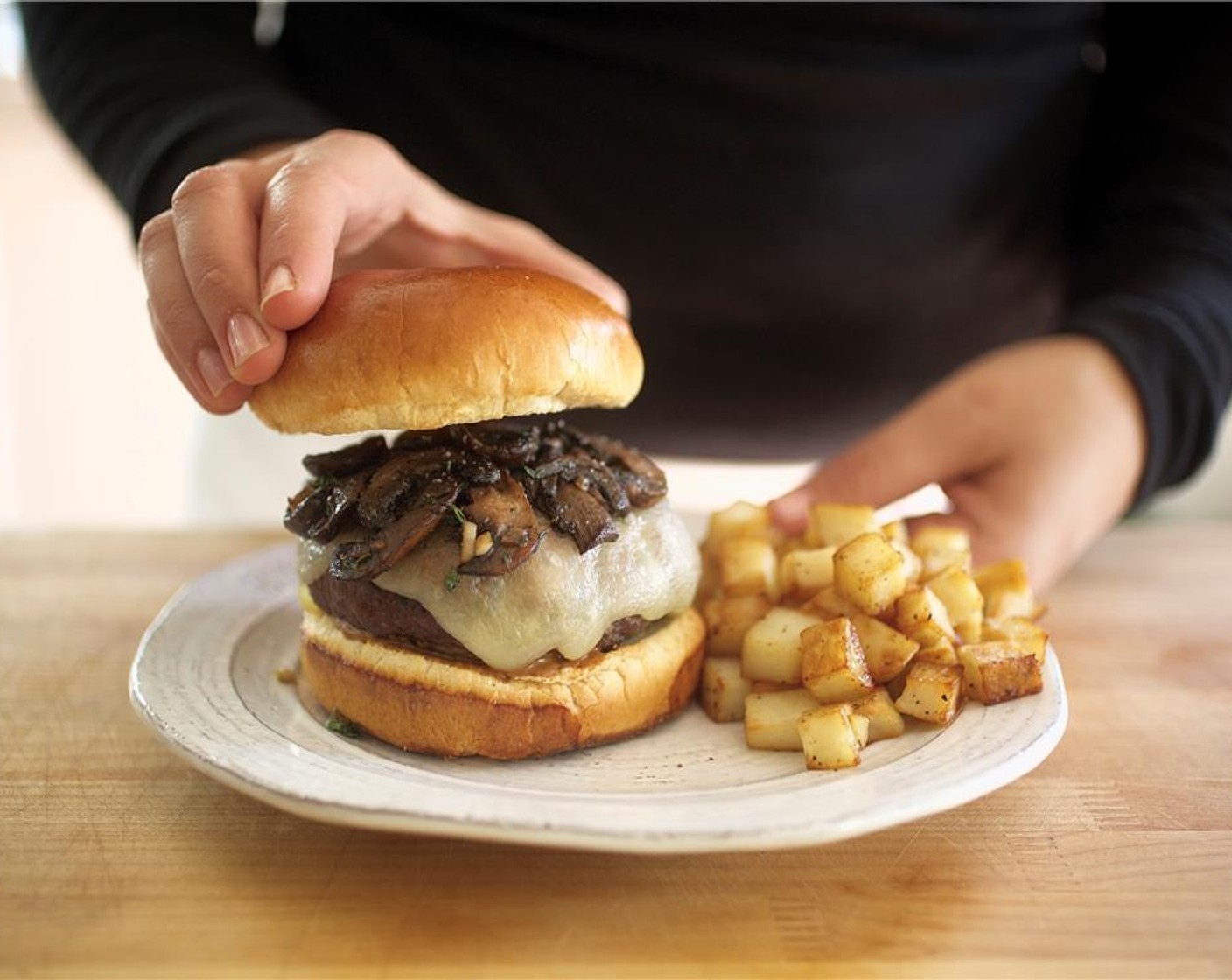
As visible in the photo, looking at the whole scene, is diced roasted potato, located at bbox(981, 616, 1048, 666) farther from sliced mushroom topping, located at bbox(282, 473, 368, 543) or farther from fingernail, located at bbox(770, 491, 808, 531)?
sliced mushroom topping, located at bbox(282, 473, 368, 543)

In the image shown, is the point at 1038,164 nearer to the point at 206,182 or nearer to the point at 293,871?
the point at 206,182

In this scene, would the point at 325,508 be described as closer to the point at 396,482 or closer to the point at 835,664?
the point at 396,482

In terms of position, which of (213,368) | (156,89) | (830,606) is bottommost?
(830,606)

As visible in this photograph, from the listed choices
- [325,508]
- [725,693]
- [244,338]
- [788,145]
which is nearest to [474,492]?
[325,508]

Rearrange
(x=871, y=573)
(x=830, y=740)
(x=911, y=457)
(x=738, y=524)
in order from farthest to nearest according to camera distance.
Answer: (x=911, y=457)
(x=738, y=524)
(x=871, y=573)
(x=830, y=740)

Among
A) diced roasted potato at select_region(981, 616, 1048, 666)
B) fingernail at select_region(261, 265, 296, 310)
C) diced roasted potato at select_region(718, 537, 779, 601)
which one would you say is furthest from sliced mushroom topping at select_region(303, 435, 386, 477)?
diced roasted potato at select_region(981, 616, 1048, 666)

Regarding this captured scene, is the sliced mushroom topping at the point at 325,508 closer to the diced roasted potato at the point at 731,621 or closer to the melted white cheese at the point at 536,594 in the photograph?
the melted white cheese at the point at 536,594

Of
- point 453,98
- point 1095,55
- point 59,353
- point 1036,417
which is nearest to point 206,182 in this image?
point 453,98
